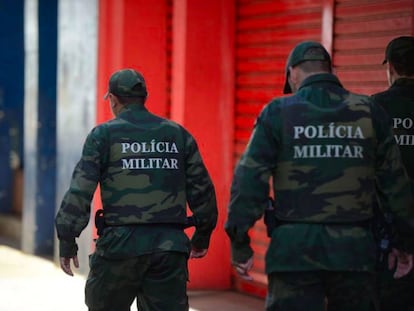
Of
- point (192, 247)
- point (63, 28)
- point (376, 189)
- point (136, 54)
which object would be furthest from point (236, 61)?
point (376, 189)

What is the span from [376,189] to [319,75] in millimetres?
614

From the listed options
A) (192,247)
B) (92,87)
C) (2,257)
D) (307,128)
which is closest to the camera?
(307,128)

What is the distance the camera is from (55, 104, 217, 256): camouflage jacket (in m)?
5.36

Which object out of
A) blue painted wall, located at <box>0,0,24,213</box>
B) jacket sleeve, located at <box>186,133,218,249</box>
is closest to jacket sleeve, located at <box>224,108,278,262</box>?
jacket sleeve, located at <box>186,133,218,249</box>

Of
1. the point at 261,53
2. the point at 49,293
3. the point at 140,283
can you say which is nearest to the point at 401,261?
the point at 140,283

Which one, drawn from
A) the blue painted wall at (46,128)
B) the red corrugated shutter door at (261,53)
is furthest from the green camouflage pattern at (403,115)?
the blue painted wall at (46,128)

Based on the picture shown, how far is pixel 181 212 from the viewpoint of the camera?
5.48 m

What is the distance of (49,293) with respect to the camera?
29.6 feet

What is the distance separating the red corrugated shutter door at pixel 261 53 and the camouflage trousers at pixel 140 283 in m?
3.15

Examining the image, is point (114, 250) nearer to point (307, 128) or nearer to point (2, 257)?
point (307, 128)

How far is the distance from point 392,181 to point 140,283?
5.10 ft

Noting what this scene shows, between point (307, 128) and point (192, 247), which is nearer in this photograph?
point (307, 128)

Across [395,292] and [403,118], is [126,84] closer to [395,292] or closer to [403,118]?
[403,118]

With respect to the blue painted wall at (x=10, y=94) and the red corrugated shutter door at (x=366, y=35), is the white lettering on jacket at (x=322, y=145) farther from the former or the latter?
the blue painted wall at (x=10, y=94)
